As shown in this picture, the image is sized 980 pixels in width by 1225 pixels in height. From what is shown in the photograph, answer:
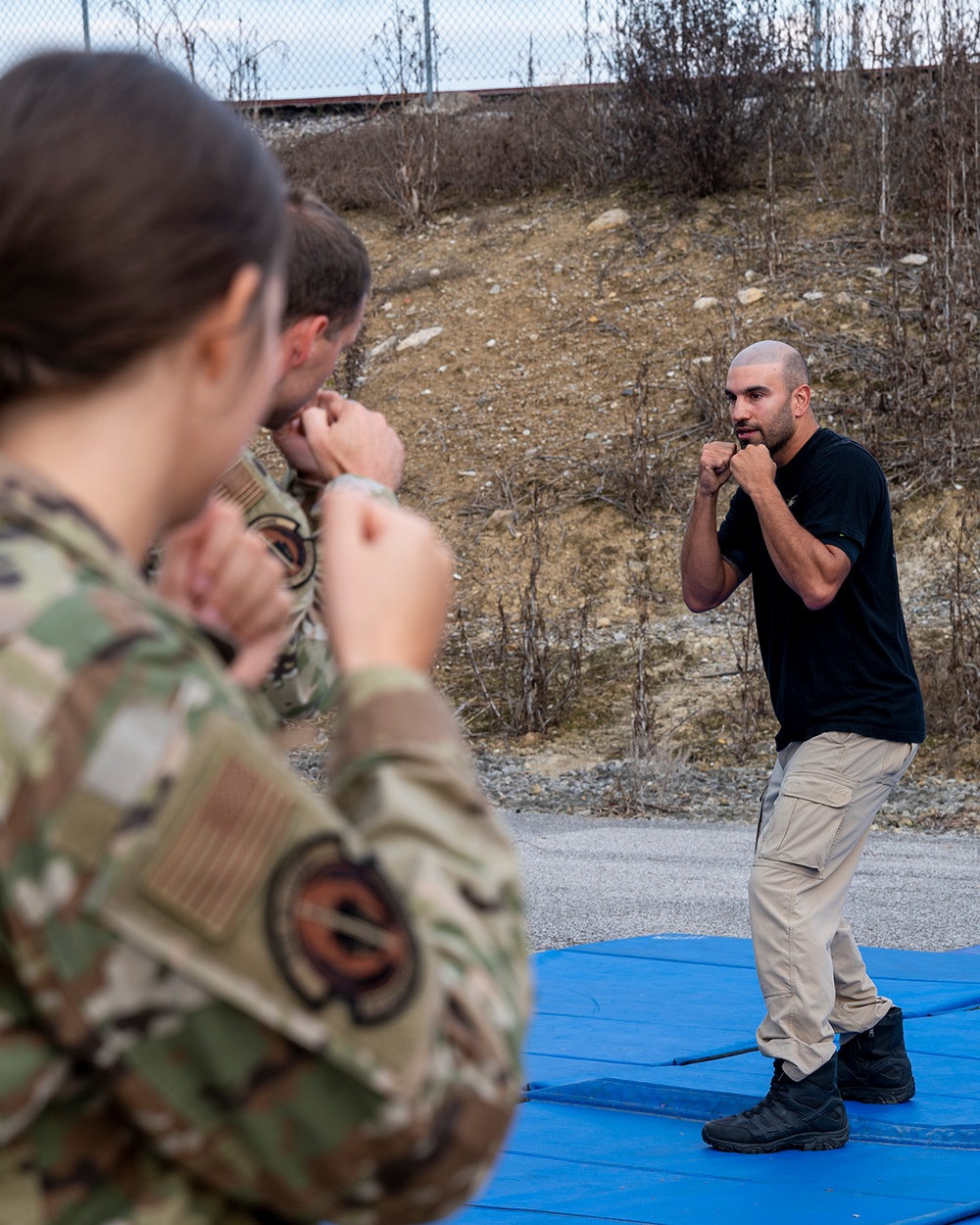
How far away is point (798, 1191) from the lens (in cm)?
355

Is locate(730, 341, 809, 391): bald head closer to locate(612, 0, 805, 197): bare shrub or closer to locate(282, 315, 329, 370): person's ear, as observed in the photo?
locate(282, 315, 329, 370): person's ear

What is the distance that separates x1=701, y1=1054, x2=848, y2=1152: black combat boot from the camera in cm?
383

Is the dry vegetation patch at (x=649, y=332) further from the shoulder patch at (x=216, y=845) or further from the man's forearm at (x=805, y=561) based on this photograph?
the shoulder patch at (x=216, y=845)

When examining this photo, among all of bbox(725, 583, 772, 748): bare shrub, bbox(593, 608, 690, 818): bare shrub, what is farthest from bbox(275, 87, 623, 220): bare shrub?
bbox(593, 608, 690, 818): bare shrub

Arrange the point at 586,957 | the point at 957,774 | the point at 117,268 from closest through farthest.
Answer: the point at 117,268
the point at 586,957
the point at 957,774

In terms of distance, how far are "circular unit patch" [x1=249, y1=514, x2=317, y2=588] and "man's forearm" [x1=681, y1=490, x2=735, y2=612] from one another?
9.19 feet

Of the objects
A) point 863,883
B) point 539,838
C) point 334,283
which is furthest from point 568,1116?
point 539,838

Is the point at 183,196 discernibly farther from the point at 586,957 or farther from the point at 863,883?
the point at 863,883

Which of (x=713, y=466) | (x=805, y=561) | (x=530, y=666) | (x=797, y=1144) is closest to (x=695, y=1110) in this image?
(x=797, y=1144)

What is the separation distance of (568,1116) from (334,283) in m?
2.80

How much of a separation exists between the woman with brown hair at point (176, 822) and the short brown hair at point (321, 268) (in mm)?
1051

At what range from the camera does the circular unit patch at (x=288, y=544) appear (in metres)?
1.95

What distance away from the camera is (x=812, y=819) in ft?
13.8

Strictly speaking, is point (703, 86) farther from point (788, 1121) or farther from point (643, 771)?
point (788, 1121)
